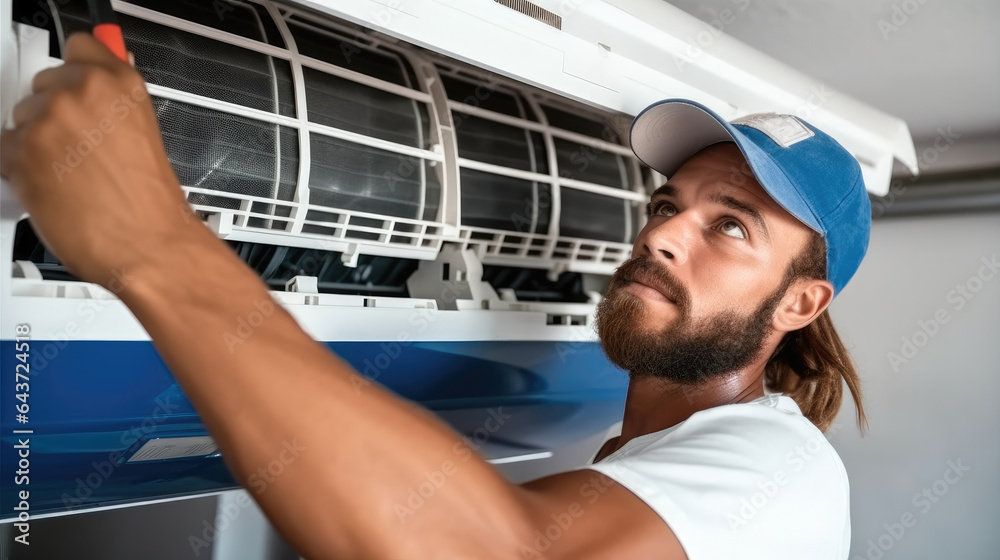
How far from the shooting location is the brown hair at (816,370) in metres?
1.22

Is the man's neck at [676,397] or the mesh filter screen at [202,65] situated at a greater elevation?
the mesh filter screen at [202,65]

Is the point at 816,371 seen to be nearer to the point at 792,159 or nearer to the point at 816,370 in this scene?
the point at 816,370

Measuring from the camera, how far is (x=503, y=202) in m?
1.25

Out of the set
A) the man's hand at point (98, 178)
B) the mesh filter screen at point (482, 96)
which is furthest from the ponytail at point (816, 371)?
the man's hand at point (98, 178)

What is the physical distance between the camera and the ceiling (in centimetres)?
143

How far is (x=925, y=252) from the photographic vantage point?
2.32 meters

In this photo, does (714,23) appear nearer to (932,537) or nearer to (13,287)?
(13,287)

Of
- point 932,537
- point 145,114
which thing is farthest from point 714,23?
point 932,537

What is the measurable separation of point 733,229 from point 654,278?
125 millimetres

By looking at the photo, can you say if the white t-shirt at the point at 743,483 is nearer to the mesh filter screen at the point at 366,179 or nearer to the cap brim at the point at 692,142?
the cap brim at the point at 692,142

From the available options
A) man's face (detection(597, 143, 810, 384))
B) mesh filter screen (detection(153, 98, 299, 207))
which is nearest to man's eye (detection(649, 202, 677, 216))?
man's face (detection(597, 143, 810, 384))

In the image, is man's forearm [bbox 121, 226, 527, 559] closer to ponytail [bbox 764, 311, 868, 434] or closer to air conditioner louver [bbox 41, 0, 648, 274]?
air conditioner louver [bbox 41, 0, 648, 274]

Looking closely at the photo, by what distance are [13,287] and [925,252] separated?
236cm

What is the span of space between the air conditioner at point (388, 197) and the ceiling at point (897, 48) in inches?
6.3
